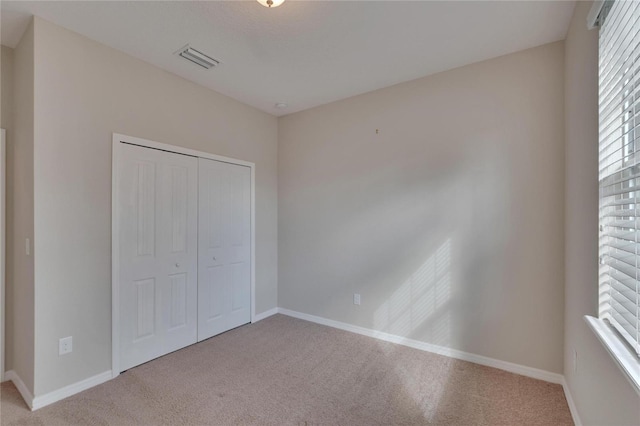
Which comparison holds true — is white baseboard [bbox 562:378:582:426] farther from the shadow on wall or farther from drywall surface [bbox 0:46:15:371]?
drywall surface [bbox 0:46:15:371]

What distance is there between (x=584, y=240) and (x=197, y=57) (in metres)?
3.18

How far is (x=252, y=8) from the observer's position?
77.9 inches

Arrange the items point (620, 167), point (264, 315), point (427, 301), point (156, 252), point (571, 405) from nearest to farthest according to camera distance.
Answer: point (620, 167) → point (571, 405) → point (156, 252) → point (427, 301) → point (264, 315)

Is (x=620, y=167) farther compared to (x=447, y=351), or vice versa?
(x=447, y=351)

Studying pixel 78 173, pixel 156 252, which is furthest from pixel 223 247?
pixel 78 173

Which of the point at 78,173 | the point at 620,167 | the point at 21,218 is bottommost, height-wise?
the point at 21,218

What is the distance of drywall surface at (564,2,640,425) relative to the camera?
1.42m

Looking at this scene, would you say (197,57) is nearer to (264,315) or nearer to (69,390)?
(69,390)

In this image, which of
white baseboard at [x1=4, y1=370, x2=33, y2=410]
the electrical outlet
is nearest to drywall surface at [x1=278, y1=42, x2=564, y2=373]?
the electrical outlet

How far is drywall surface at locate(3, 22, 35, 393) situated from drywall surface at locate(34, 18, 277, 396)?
0.23 feet

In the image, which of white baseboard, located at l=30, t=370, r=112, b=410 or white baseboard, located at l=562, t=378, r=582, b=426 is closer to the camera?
white baseboard, located at l=562, t=378, r=582, b=426

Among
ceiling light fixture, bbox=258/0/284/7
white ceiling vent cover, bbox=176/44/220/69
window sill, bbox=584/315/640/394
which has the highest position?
white ceiling vent cover, bbox=176/44/220/69

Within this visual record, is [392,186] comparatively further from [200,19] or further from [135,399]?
[135,399]

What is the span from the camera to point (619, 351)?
3.99 ft
